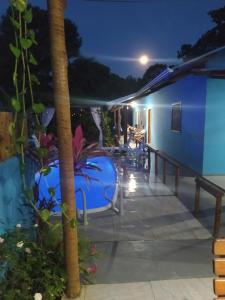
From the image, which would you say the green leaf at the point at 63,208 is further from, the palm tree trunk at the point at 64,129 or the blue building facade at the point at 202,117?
the blue building facade at the point at 202,117

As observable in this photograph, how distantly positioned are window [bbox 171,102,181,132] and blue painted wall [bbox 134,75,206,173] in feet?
0.58

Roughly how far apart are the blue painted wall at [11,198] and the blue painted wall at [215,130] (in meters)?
6.42

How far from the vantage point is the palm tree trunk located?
99.5 inches

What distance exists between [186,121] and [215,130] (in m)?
1.78

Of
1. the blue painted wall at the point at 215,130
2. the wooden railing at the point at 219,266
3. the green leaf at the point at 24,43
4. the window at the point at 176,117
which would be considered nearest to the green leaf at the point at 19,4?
the green leaf at the point at 24,43

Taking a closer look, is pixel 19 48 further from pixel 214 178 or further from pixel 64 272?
pixel 214 178

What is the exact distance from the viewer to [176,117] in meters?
11.8

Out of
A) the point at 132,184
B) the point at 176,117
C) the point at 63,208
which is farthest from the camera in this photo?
the point at 176,117

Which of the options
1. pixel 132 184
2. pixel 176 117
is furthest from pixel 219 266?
pixel 176 117

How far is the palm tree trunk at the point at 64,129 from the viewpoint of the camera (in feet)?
8.29

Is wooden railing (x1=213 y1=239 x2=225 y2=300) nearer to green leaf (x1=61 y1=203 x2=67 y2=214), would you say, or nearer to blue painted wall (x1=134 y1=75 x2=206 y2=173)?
green leaf (x1=61 y1=203 x2=67 y2=214)

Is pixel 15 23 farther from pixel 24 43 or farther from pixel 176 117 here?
pixel 176 117

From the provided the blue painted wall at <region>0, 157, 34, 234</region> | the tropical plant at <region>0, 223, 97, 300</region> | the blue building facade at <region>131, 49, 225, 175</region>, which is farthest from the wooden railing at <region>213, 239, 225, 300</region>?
the blue building facade at <region>131, 49, 225, 175</region>

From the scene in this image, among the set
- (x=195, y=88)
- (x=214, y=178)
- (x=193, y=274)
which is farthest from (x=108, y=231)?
(x=195, y=88)
